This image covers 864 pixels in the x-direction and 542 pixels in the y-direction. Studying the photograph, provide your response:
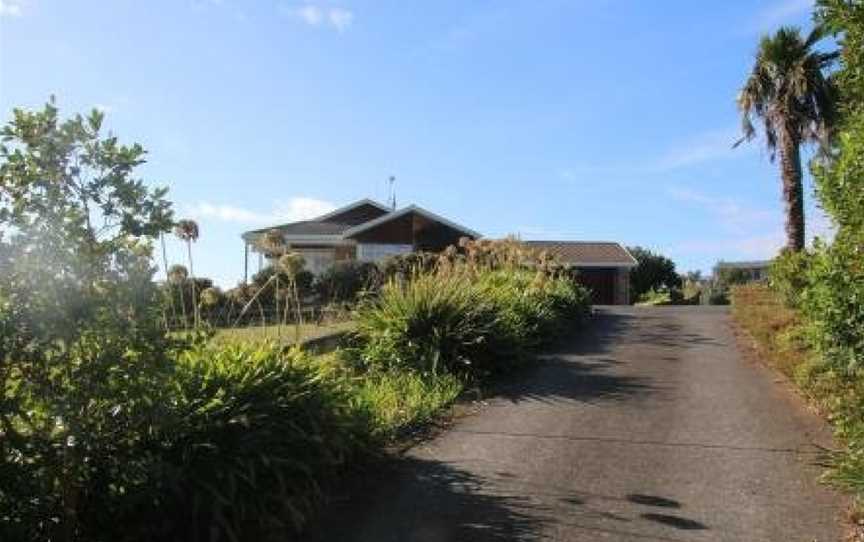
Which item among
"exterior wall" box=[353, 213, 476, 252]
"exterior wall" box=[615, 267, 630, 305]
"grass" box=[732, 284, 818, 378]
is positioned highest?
"exterior wall" box=[353, 213, 476, 252]

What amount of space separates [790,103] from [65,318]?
24.2m

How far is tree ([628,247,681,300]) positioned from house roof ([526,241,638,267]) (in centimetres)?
474

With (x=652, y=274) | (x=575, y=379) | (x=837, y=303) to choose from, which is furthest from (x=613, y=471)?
(x=652, y=274)

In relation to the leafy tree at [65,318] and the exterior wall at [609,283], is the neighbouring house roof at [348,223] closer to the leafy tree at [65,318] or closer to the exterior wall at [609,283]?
the exterior wall at [609,283]

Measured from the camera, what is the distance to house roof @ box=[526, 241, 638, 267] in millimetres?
49938

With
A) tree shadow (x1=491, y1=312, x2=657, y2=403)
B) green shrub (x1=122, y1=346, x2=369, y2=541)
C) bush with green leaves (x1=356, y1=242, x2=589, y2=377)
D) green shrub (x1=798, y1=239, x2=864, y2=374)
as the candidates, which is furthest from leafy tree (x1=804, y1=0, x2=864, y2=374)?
bush with green leaves (x1=356, y1=242, x2=589, y2=377)

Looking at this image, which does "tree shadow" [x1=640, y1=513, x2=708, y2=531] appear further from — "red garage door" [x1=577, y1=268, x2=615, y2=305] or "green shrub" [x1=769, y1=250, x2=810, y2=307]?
"red garage door" [x1=577, y1=268, x2=615, y2=305]

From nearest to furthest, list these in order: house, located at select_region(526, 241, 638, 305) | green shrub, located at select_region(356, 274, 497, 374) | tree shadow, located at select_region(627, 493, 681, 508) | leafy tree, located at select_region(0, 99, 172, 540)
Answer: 1. leafy tree, located at select_region(0, 99, 172, 540)
2. tree shadow, located at select_region(627, 493, 681, 508)
3. green shrub, located at select_region(356, 274, 497, 374)
4. house, located at select_region(526, 241, 638, 305)

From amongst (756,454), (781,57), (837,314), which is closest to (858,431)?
(837,314)

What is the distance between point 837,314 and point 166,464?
215 inches

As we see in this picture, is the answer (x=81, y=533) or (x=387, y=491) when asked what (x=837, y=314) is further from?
(x=81, y=533)

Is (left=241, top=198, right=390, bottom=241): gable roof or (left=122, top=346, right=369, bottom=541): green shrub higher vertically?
(left=241, top=198, right=390, bottom=241): gable roof

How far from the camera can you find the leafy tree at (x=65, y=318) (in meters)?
5.59

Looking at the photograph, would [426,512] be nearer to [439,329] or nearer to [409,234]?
[439,329]
